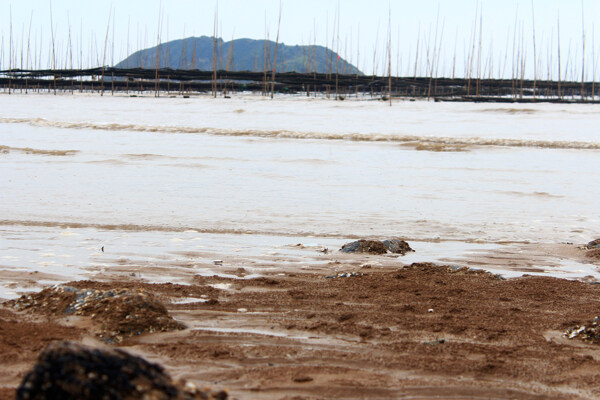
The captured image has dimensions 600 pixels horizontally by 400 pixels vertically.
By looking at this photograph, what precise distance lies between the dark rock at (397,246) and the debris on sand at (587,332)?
2.39 metres

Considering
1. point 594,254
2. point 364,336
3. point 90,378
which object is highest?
point 90,378

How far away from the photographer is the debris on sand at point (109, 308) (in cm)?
378

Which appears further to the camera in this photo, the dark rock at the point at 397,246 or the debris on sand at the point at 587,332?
the dark rock at the point at 397,246

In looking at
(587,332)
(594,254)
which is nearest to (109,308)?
(587,332)

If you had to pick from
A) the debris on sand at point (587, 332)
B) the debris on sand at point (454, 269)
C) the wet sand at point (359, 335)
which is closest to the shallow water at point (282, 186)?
the debris on sand at point (454, 269)

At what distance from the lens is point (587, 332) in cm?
388

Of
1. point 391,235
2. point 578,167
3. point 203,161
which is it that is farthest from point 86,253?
point 578,167

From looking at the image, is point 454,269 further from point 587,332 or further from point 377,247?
point 587,332

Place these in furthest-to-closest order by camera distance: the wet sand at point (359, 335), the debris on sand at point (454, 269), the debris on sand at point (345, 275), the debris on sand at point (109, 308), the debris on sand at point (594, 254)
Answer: the debris on sand at point (594, 254) → the debris on sand at point (454, 269) → the debris on sand at point (345, 275) → the debris on sand at point (109, 308) → the wet sand at point (359, 335)

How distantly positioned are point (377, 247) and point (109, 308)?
115 inches

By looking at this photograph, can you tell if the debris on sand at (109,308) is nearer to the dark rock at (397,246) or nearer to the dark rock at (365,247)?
the dark rock at (365,247)

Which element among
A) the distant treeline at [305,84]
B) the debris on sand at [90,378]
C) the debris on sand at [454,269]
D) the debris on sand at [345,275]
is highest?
the distant treeline at [305,84]

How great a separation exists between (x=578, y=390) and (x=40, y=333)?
9.21 ft

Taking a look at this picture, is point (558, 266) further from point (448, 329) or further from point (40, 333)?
point (40, 333)
